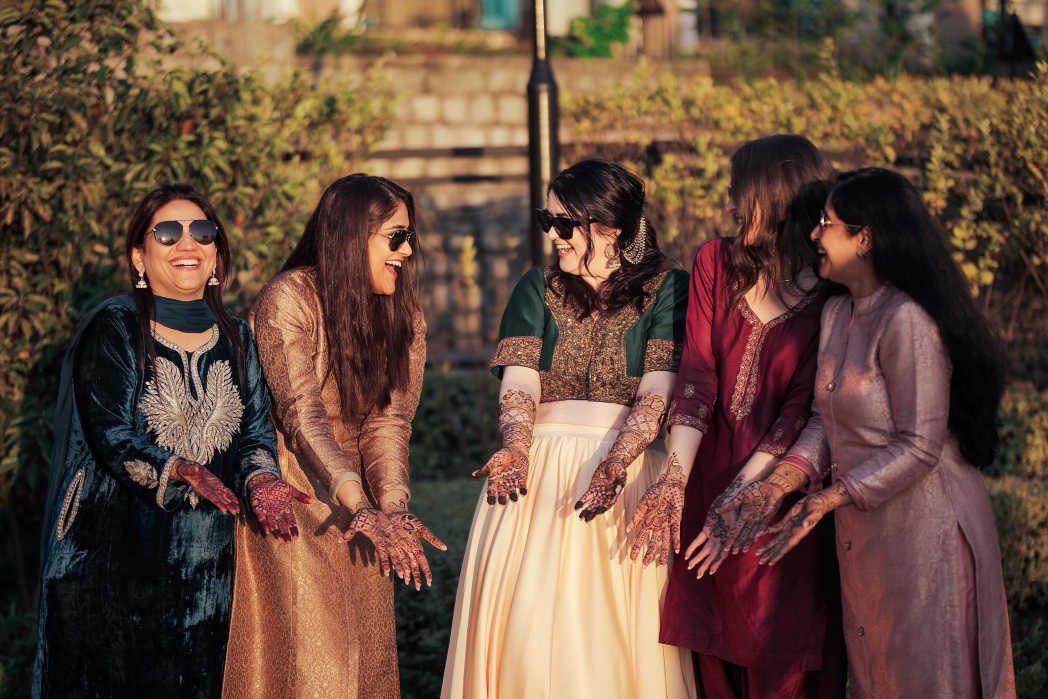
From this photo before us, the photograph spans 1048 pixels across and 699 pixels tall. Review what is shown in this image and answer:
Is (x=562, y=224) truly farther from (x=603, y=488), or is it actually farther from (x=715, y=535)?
(x=715, y=535)

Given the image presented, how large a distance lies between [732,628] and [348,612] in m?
1.17

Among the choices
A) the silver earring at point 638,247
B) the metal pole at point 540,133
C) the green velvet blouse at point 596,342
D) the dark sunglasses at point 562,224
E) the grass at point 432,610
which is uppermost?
the metal pole at point 540,133

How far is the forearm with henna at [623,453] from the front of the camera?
331cm

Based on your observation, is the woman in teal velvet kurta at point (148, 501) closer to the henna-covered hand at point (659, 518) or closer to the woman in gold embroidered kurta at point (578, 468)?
the woman in gold embroidered kurta at point (578, 468)

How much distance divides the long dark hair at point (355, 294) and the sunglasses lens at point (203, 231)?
0.33 meters

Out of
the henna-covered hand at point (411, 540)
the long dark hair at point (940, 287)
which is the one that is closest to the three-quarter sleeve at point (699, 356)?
the long dark hair at point (940, 287)

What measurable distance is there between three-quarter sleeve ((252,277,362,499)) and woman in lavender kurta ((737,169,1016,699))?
128cm

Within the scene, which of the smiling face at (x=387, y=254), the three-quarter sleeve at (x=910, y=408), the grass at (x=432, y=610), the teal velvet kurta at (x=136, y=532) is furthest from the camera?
the grass at (x=432, y=610)

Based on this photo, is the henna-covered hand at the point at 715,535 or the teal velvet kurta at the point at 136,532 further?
the henna-covered hand at the point at 715,535

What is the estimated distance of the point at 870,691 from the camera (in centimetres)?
319

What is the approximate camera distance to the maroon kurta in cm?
339

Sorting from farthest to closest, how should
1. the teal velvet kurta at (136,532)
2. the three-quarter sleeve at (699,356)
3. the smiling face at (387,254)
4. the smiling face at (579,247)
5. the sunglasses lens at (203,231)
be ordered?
the smiling face at (579,247), the smiling face at (387,254), the three-quarter sleeve at (699,356), the sunglasses lens at (203,231), the teal velvet kurta at (136,532)

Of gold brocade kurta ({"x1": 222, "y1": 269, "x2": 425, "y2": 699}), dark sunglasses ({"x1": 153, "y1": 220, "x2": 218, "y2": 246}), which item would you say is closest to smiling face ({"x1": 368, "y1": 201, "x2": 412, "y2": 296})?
gold brocade kurta ({"x1": 222, "y1": 269, "x2": 425, "y2": 699})

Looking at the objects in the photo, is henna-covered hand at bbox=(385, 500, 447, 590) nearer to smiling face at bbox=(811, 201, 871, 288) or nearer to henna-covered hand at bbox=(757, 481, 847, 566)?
henna-covered hand at bbox=(757, 481, 847, 566)
